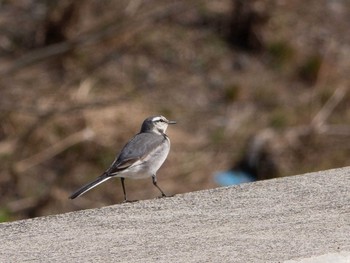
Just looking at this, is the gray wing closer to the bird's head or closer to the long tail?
the long tail

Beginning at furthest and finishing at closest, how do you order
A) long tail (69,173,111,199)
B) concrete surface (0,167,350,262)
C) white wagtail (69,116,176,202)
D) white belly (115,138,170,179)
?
white belly (115,138,170,179), white wagtail (69,116,176,202), long tail (69,173,111,199), concrete surface (0,167,350,262)

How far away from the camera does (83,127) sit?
34.1ft

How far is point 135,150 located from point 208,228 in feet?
4.53

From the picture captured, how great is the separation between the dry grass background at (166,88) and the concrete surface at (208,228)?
123 inches

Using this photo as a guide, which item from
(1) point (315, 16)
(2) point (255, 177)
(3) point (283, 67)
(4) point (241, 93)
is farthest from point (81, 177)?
(1) point (315, 16)

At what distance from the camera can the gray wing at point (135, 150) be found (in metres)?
6.14

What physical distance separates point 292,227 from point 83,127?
556 centimetres

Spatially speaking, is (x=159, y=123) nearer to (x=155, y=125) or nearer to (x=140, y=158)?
(x=155, y=125)

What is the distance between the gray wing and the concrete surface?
59 cm

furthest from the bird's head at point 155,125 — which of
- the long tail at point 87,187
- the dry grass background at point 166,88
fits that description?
the dry grass background at point 166,88

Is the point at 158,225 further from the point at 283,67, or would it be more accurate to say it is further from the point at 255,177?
the point at 283,67

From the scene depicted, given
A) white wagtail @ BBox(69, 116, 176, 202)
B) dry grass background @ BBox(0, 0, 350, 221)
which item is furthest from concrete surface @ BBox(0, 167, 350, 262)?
dry grass background @ BBox(0, 0, 350, 221)

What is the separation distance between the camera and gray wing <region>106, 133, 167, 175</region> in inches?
242

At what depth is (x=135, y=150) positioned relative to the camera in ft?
20.8
